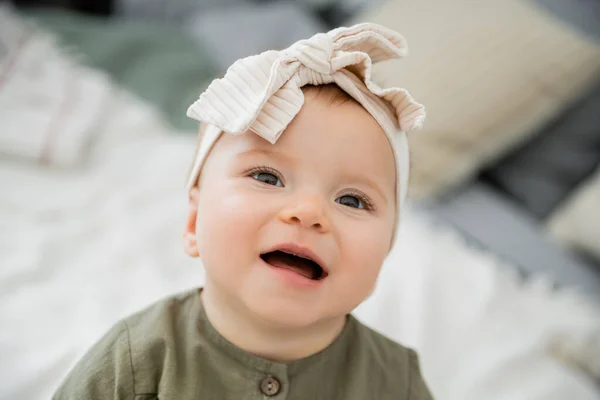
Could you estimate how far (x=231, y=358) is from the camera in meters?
0.71

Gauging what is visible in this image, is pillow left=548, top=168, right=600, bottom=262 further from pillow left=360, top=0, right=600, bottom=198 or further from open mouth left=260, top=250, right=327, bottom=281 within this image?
open mouth left=260, top=250, right=327, bottom=281

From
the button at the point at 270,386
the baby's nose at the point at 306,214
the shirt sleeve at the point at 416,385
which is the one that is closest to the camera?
the baby's nose at the point at 306,214

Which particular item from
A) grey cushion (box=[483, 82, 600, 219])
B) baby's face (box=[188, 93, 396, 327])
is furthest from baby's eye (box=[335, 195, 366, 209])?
grey cushion (box=[483, 82, 600, 219])

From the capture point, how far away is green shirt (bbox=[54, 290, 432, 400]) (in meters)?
0.69

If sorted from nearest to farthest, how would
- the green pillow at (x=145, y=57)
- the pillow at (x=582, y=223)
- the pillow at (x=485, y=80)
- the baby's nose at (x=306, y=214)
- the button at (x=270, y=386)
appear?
the baby's nose at (x=306, y=214)
the button at (x=270, y=386)
the pillow at (x=582, y=223)
the pillow at (x=485, y=80)
the green pillow at (x=145, y=57)

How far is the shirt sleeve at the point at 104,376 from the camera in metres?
0.68

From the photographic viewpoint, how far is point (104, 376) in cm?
69

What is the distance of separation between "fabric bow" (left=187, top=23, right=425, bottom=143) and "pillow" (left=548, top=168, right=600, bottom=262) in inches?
33.1

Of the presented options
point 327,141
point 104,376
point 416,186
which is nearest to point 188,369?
point 104,376

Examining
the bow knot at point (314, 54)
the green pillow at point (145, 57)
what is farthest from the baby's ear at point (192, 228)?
→ the green pillow at point (145, 57)

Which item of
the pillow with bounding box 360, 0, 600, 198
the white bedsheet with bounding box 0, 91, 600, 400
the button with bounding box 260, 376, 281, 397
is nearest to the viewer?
the button with bounding box 260, 376, 281, 397

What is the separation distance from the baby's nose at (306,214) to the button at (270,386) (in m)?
0.21

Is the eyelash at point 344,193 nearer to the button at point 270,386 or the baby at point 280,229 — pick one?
the baby at point 280,229

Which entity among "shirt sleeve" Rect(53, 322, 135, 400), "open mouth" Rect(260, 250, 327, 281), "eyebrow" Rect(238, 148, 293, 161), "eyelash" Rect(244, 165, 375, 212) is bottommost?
"shirt sleeve" Rect(53, 322, 135, 400)
